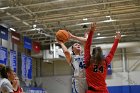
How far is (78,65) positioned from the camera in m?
3.99

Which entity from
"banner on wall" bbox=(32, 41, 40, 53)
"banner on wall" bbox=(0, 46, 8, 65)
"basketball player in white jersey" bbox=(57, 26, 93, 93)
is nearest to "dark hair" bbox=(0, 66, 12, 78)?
"basketball player in white jersey" bbox=(57, 26, 93, 93)

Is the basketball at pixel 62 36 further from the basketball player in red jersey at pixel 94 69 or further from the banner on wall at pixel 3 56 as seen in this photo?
the banner on wall at pixel 3 56

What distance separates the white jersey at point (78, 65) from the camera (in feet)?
12.7

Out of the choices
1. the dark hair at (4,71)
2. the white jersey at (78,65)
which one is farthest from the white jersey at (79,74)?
the dark hair at (4,71)

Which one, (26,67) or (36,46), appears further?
(36,46)

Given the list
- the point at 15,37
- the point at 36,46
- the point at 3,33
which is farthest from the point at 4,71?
the point at 36,46

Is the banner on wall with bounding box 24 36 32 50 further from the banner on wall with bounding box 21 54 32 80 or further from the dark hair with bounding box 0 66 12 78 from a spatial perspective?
the dark hair with bounding box 0 66 12 78

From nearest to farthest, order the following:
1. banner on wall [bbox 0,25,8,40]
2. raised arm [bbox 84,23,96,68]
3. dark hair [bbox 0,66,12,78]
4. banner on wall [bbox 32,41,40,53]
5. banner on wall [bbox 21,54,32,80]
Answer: raised arm [bbox 84,23,96,68]
dark hair [bbox 0,66,12,78]
banner on wall [bbox 0,25,8,40]
banner on wall [bbox 21,54,32,80]
banner on wall [bbox 32,41,40,53]

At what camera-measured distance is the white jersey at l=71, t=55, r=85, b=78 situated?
3.87 meters

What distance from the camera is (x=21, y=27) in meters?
14.4

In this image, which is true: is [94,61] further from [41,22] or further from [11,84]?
[41,22]

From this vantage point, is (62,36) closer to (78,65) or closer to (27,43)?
(78,65)

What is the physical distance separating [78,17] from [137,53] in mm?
5798

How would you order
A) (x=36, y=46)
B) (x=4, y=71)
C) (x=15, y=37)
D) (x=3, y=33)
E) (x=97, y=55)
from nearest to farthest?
(x=97, y=55) → (x=4, y=71) → (x=3, y=33) → (x=15, y=37) → (x=36, y=46)
